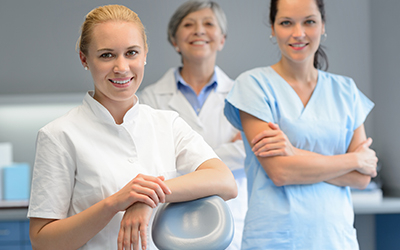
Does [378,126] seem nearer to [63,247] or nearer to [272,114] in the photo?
[272,114]

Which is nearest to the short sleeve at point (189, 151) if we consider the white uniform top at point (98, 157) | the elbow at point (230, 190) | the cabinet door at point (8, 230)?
the white uniform top at point (98, 157)

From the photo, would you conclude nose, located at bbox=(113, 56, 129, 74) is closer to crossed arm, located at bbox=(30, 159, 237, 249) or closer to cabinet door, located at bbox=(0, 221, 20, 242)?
crossed arm, located at bbox=(30, 159, 237, 249)

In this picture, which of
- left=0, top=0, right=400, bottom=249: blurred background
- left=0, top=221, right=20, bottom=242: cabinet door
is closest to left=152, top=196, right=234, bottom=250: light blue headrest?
left=0, top=221, right=20, bottom=242: cabinet door

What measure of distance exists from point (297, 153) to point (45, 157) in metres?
0.82

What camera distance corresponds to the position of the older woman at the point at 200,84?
203cm

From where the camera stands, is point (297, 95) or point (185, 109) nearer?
point (297, 95)

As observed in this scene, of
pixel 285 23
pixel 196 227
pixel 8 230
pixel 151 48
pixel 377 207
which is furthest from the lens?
pixel 151 48

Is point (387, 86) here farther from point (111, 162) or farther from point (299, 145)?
point (111, 162)

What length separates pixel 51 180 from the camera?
99cm

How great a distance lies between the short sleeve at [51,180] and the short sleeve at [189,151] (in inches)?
11.5

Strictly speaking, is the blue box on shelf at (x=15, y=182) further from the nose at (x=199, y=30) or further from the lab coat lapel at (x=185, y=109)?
the nose at (x=199, y=30)

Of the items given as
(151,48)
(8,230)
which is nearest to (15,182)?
(8,230)

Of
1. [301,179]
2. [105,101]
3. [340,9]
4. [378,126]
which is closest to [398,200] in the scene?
[378,126]

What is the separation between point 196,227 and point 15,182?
8.08 feet
